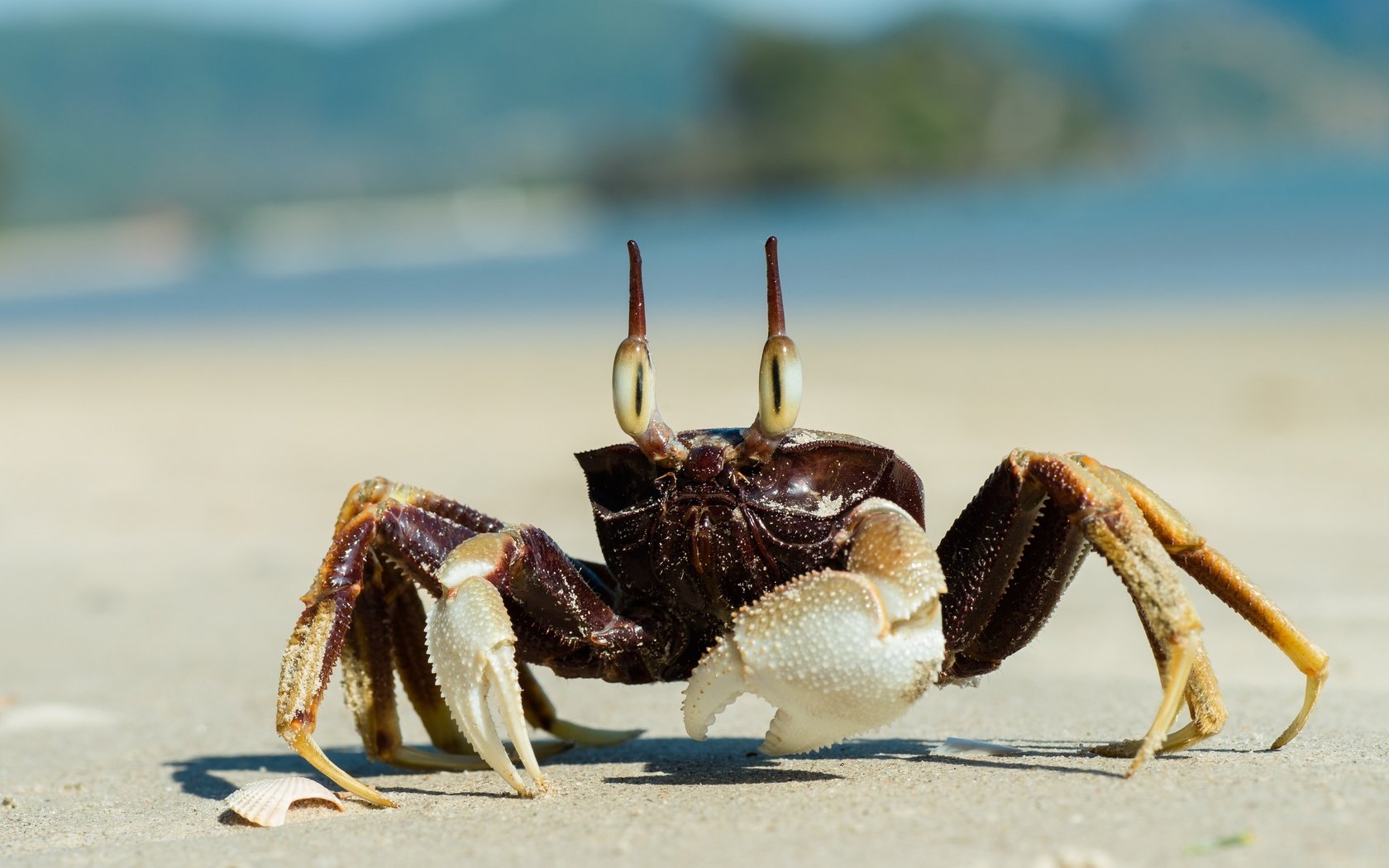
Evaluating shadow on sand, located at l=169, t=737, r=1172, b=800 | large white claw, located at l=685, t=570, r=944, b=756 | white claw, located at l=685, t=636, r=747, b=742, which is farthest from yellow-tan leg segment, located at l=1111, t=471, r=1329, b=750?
white claw, located at l=685, t=636, r=747, b=742

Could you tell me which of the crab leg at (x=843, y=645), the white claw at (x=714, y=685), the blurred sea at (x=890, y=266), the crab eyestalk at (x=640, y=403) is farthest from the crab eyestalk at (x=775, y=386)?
the blurred sea at (x=890, y=266)

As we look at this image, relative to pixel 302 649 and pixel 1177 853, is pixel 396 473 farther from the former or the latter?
pixel 1177 853

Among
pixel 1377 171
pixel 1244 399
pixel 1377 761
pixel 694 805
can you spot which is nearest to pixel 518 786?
pixel 694 805

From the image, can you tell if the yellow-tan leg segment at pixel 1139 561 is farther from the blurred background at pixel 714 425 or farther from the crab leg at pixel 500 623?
the crab leg at pixel 500 623

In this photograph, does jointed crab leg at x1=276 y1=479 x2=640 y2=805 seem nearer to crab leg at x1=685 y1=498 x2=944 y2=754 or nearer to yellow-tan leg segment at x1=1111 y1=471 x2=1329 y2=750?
crab leg at x1=685 y1=498 x2=944 y2=754

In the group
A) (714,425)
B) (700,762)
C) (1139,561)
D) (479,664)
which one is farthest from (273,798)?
(714,425)
